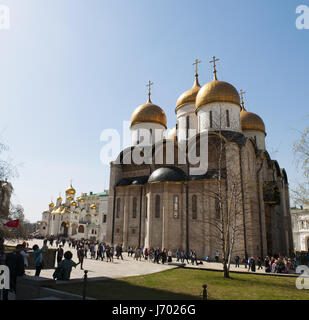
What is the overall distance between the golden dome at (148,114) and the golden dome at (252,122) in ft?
29.3

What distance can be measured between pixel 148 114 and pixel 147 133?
209 cm

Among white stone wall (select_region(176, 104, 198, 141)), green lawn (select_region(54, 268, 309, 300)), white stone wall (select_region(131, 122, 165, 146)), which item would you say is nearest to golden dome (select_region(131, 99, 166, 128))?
white stone wall (select_region(131, 122, 165, 146))

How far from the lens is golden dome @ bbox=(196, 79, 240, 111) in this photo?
24.0 meters

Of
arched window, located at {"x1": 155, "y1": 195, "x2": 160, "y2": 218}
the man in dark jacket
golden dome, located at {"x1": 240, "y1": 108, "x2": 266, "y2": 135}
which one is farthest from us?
golden dome, located at {"x1": 240, "y1": 108, "x2": 266, "y2": 135}

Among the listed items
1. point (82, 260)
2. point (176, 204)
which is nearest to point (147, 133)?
point (176, 204)

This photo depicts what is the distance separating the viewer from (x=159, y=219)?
22312 millimetres

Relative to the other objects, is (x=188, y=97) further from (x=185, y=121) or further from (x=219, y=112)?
(x=219, y=112)

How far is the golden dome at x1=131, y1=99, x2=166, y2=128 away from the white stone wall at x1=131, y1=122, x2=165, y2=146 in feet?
1.58

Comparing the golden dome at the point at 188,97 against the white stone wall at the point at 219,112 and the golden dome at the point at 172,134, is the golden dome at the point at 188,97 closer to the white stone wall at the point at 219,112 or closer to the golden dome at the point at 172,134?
the golden dome at the point at 172,134

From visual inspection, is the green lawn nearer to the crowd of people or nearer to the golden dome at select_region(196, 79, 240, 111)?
the crowd of people

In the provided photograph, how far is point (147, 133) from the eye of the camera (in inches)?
1172

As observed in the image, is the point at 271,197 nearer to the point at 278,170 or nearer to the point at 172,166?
the point at 278,170

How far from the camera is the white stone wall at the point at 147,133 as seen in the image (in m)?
29.6
